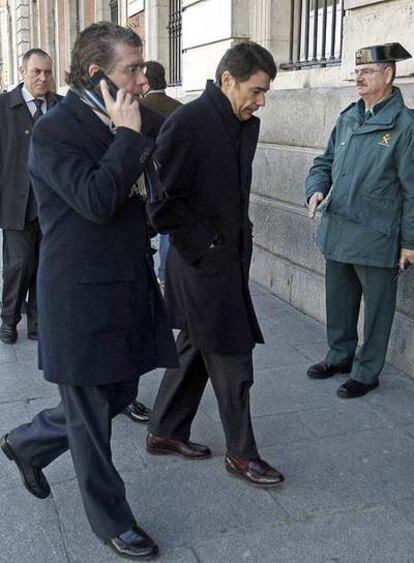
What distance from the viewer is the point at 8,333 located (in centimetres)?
532

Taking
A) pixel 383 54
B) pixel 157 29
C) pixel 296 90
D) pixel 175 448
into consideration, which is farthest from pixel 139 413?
pixel 157 29

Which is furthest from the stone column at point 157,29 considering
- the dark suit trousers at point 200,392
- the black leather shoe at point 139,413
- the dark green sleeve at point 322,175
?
the dark suit trousers at point 200,392

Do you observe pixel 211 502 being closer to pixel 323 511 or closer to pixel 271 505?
pixel 271 505

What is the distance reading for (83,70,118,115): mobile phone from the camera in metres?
2.42

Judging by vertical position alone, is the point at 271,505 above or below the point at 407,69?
below

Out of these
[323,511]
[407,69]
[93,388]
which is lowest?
[323,511]

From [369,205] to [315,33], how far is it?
8.77 ft

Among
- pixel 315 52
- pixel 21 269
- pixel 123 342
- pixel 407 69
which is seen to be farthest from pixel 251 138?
pixel 315 52

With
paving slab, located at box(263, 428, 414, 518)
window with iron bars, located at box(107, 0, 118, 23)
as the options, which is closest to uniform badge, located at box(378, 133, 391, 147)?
paving slab, located at box(263, 428, 414, 518)

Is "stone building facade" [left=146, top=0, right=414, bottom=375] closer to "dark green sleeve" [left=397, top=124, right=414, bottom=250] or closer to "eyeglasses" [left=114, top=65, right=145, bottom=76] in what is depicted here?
"dark green sleeve" [left=397, top=124, right=414, bottom=250]

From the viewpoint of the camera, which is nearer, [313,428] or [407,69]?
[313,428]

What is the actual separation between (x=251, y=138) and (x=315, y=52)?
351 centimetres

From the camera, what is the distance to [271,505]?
3092 millimetres

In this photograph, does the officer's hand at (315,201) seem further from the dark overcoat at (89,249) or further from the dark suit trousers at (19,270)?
the dark suit trousers at (19,270)
